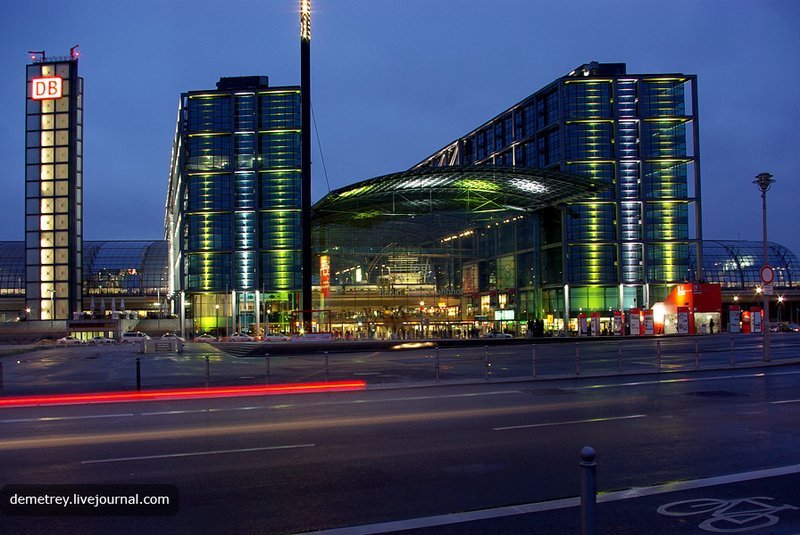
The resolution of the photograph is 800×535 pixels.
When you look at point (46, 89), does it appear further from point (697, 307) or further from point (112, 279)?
point (697, 307)

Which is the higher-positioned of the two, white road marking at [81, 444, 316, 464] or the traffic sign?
the traffic sign

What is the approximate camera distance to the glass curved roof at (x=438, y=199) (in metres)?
72.4

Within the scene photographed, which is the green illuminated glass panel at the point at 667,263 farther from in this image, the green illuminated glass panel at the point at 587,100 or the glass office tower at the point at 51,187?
the glass office tower at the point at 51,187

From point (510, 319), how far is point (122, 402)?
247 ft

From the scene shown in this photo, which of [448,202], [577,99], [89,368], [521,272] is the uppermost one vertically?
[577,99]

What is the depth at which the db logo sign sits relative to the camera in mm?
100562

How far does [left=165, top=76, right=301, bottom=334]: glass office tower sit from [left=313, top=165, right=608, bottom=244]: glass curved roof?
6.58m

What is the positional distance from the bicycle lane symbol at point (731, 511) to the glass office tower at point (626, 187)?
7752 cm

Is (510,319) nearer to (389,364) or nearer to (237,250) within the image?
(237,250)

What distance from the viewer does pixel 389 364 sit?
32.7 meters

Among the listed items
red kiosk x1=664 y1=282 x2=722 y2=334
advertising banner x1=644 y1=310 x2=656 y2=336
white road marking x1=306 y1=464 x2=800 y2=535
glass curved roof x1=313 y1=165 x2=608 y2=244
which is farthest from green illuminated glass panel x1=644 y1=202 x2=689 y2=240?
white road marking x1=306 y1=464 x2=800 y2=535

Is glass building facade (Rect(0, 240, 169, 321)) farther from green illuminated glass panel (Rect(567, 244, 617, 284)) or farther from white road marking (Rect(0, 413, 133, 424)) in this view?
white road marking (Rect(0, 413, 133, 424))

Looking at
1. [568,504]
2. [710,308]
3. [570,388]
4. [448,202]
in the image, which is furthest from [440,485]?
[448,202]

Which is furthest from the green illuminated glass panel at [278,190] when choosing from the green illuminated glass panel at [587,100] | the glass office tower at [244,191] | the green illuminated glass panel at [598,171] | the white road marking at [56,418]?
the white road marking at [56,418]
